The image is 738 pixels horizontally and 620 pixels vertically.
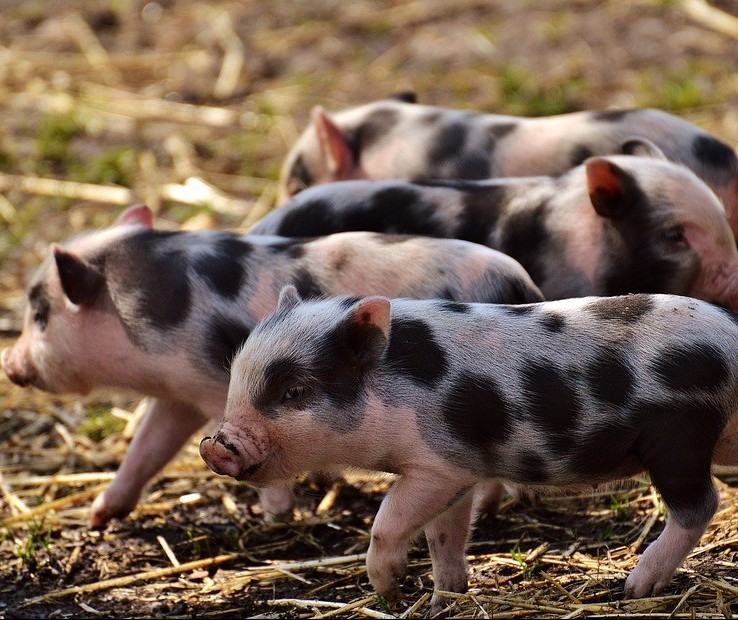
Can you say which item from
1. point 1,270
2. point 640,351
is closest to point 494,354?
point 640,351

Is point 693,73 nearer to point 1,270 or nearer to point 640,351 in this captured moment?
point 1,270

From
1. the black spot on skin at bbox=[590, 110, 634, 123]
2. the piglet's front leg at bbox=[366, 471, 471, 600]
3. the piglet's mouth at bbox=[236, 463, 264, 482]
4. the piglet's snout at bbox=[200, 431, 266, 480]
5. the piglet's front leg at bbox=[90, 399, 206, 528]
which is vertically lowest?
the piglet's front leg at bbox=[90, 399, 206, 528]

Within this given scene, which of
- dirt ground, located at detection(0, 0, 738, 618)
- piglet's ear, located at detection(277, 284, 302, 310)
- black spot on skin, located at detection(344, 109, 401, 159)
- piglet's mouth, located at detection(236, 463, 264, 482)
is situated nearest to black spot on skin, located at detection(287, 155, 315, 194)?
black spot on skin, located at detection(344, 109, 401, 159)

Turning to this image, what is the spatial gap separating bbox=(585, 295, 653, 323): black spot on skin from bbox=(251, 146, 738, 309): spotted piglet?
3.41 ft

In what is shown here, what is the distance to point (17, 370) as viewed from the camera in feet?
18.2

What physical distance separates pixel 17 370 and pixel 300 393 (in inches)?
73.9

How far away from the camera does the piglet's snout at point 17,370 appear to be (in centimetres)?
552

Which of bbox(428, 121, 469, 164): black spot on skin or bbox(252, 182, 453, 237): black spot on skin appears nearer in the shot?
bbox(252, 182, 453, 237): black spot on skin

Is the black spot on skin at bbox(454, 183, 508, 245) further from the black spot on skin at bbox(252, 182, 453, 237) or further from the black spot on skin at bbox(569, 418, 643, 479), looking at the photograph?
the black spot on skin at bbox(569, 418, 643, 479)

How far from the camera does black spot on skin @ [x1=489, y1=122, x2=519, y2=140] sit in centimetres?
656

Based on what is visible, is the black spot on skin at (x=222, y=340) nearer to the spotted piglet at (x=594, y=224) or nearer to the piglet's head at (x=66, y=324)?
the piglet's head at (x=66, y=324)

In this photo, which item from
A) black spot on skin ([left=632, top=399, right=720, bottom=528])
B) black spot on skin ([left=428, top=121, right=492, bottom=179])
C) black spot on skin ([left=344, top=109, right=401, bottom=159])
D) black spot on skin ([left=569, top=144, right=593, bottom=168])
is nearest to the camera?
black spot on skin ([left=632, top=399, right=720, bottom=528])

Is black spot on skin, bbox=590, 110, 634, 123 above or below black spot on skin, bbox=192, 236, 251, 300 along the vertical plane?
above

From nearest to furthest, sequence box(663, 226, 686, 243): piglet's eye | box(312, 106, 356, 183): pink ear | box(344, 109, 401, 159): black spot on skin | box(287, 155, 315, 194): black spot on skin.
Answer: box(663, 226, 686, 243): piglet's eye
box(312, 106, 356, 183): pink ear
box(344, 109, 401, 159): black spot on skin
box(287, 155, 315, 194): black spot on skin
